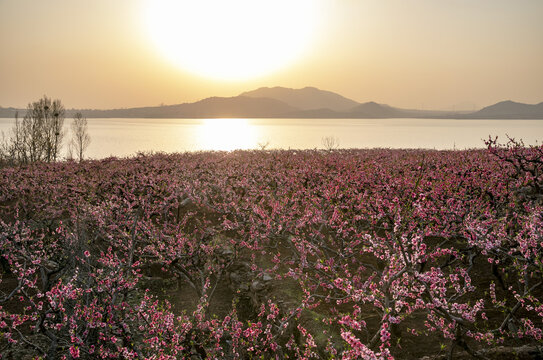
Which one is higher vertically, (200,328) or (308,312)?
(200,328)

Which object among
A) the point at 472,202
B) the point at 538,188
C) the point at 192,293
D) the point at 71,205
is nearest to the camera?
the point at 538,188

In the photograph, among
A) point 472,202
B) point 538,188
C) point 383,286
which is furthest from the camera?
point 472,202

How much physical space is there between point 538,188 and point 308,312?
9.01m

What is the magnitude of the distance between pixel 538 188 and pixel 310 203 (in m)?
8.91

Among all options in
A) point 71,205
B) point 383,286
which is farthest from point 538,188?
point 71,205

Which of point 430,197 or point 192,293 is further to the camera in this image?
point 192,293

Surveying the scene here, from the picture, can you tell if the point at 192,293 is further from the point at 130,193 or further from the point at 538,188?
the point at 538,188

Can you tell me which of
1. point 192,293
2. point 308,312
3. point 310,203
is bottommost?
point 192,293

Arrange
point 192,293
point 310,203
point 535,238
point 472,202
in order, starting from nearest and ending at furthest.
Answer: point 535,238
point 472,202
point 192,293
point 310,203

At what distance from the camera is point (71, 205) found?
18.8 metres

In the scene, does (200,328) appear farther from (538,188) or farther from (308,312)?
(538,188)

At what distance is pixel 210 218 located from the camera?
2027cm

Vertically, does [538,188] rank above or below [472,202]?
above

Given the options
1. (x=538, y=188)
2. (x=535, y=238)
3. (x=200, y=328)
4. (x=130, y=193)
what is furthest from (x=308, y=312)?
(x=130, y=193)
